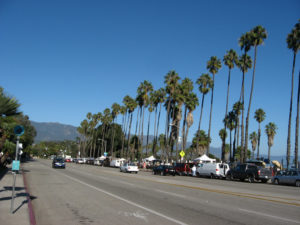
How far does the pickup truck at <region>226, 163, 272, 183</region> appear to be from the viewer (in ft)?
103

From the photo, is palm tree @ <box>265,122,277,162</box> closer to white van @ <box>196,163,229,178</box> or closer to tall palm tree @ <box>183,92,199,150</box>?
tall palm tree @ <box>183,92,199,150</box>

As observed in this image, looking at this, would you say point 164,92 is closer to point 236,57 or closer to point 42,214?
point 236,57

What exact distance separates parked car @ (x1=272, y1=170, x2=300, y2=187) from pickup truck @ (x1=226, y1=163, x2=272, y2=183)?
4.79ft

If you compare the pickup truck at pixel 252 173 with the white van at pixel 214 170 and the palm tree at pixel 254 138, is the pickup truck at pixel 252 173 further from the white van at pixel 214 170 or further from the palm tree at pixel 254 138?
the palm tree at pixel 254 138

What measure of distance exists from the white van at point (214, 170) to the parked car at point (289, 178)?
719cm

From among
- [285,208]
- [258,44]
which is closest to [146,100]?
[258,44]

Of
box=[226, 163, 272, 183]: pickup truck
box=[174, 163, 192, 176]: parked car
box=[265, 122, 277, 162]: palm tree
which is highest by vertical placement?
box=[265, 122, 277, 162]: palm tree

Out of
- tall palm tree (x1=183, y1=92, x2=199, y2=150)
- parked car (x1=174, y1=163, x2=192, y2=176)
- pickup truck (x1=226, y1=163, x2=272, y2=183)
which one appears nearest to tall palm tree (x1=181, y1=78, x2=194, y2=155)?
tall palm tree (x1=183, y1=92, x2=199, y2=150)

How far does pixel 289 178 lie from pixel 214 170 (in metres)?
10.2

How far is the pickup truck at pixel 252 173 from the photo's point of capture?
31545 mm

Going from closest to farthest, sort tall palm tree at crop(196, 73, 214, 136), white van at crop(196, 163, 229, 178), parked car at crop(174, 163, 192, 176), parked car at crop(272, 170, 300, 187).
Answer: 1. parked car at crop(272, 170, 300, 187)
2. white van at crop(196, 163, 229, 178)
3. parked car at crop(174, 163, 192, 176)
4. tall palm tree at crop(196, 73, 214, 136)

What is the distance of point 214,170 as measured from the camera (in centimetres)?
3728

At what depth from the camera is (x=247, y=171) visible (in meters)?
32.5

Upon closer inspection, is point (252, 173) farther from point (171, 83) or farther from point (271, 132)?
point (271, 132)
